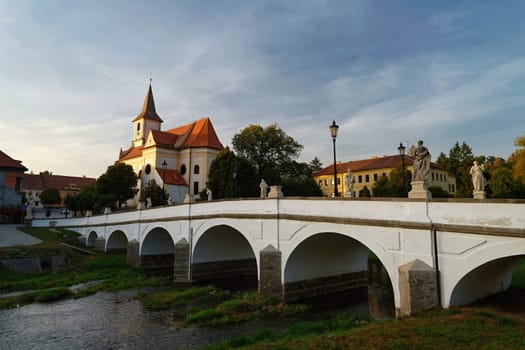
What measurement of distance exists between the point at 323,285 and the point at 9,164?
1659 inches

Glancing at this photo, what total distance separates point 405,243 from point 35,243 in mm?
27282

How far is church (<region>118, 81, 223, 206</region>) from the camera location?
50.5 metres

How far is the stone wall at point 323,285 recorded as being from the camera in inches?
561

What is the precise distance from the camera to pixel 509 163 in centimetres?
3622

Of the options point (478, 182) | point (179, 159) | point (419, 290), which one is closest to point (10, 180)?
point (179, 159)

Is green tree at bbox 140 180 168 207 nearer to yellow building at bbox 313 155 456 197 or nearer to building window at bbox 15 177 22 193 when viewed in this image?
building window at bbox 15 177 22 193

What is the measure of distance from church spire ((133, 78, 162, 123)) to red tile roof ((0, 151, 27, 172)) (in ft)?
72.4

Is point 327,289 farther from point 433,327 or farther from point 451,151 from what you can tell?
point 451,151

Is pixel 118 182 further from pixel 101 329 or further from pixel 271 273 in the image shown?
pixel 271 273

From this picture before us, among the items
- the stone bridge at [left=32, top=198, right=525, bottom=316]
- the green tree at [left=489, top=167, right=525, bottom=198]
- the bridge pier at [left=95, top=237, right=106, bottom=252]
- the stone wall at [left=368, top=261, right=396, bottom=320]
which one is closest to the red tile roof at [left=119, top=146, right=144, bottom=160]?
the bridge pier at [left=95, top=237, right=106, bottom=252]

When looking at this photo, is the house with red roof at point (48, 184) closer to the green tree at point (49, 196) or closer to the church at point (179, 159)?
the green tree at point (49, 196)

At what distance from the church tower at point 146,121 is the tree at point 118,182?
13418mm

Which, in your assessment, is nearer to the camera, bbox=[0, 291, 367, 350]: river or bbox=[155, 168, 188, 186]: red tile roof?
bbox=[0, 291, 367, 350]: river

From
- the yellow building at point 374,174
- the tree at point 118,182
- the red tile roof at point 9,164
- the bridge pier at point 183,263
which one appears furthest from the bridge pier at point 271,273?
the red tile roof at point 9,164
